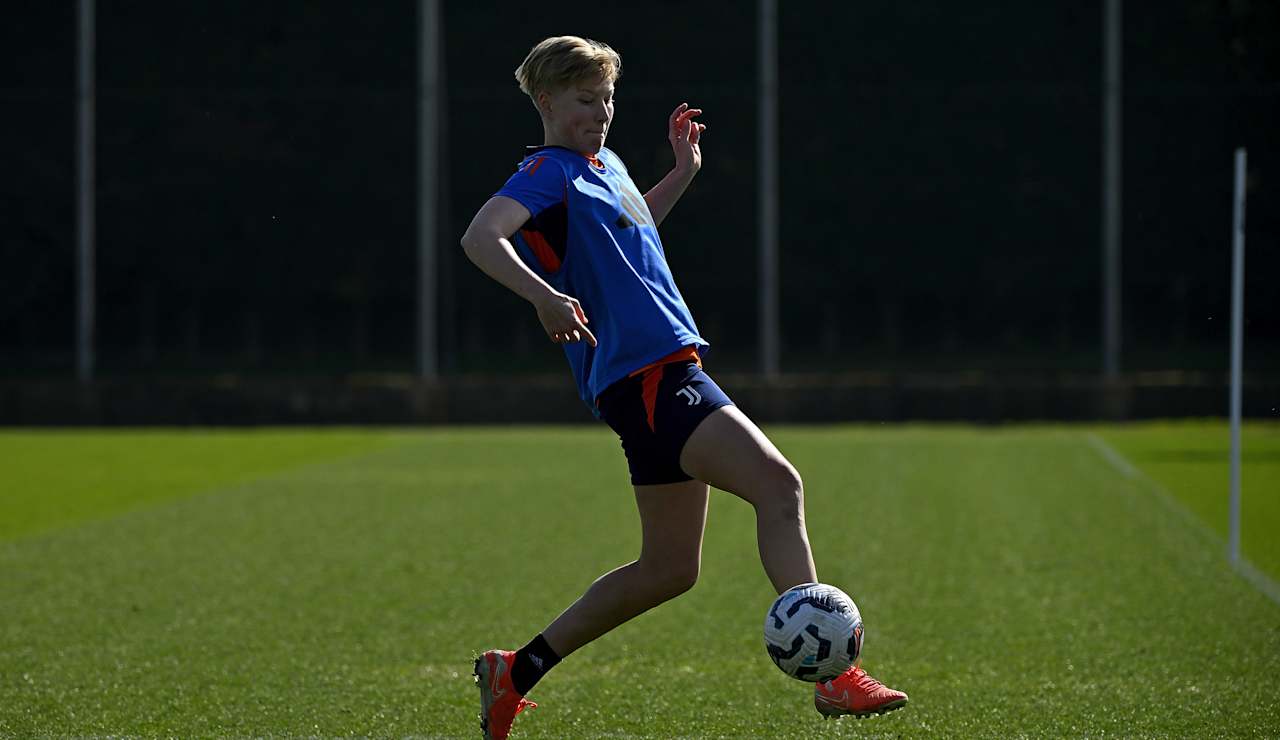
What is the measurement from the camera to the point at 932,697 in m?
6.00

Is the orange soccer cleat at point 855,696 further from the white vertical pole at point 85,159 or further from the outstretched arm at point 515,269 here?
the white vertical pole at point 85,159

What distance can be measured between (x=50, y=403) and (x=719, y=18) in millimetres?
9685

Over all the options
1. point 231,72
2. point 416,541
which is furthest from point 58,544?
point 231,72

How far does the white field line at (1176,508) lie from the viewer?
8.81m

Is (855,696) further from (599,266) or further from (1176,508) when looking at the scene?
(1176,508)

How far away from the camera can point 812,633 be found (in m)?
4.56

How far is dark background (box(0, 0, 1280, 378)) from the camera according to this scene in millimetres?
23750

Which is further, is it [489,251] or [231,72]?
[231,72]

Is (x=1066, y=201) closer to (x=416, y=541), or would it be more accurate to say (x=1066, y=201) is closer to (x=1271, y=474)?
(x=1271, y=474)

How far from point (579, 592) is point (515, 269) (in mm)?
4341

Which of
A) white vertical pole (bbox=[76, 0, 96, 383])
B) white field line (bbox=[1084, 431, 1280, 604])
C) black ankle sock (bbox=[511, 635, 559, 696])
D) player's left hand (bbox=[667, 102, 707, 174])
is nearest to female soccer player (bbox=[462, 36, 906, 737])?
black ankle sock (bbox=[511, 635, 559, 696])

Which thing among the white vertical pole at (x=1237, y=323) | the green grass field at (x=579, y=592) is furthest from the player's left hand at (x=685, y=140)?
the white vertical pole at (x=1237, y=323)

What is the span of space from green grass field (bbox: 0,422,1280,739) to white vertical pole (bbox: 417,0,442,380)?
7.49 meters

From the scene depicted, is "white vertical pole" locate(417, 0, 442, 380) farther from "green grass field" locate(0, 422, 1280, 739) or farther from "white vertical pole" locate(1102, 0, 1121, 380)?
"white vertical pole" locate(1102, 0, 1121, 380)
